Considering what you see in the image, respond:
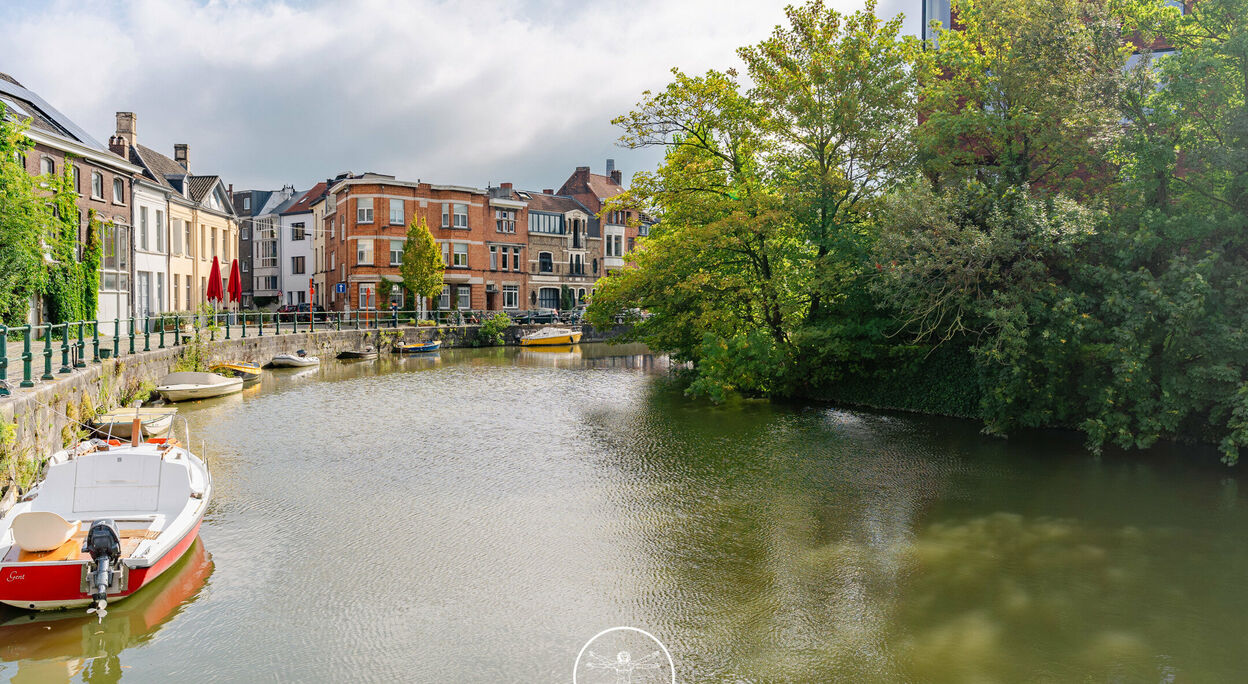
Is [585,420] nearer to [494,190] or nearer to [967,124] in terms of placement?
[967,124]

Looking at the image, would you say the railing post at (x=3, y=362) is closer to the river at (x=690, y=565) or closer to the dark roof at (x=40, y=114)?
the river at (x=690, y=565)

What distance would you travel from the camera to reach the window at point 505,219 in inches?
2180

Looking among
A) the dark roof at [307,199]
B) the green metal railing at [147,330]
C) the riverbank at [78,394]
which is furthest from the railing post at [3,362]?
the dark roof at [307,199]

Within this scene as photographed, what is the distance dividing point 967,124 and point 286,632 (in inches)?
658

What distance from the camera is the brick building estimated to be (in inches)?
1945

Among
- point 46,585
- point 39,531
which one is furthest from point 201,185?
point 46,585

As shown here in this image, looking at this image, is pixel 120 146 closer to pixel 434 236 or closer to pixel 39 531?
pixel 434 236

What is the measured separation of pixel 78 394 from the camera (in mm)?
14453

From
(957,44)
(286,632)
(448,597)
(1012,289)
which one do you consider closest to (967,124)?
(957,44)

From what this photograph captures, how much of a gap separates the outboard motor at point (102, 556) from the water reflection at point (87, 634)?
0.84 ft

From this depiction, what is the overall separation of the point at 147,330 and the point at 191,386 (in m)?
2.12

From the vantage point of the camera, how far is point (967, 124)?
58.9 ft
